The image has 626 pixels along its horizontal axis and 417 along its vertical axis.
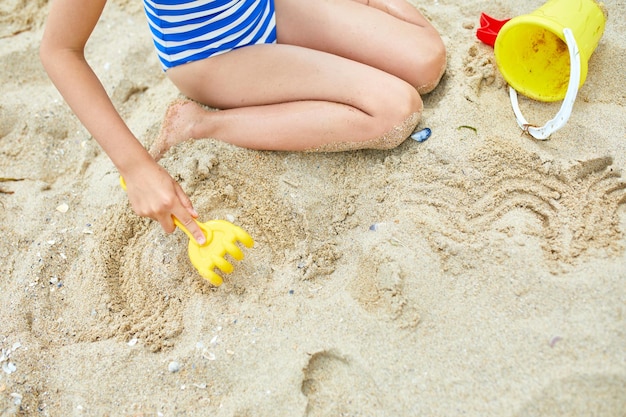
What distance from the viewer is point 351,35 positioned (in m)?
1.62

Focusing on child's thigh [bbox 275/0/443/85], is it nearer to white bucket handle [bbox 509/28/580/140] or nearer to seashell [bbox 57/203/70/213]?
white bucket handle [bbox 509/28/580/140]

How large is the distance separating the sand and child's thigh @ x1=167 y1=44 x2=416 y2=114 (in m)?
0.16

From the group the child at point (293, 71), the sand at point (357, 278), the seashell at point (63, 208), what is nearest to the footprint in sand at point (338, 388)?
the sand at point (357, 278)

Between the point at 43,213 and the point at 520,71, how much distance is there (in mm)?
Answer: 1404

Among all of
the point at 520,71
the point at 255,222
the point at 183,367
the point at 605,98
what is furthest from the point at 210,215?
the point at 605,98

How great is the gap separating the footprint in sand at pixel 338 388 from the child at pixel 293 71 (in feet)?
1.98

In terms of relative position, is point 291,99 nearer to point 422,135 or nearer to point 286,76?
point 286,76

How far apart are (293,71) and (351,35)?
0.76 feet

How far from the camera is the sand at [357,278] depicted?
1101mm

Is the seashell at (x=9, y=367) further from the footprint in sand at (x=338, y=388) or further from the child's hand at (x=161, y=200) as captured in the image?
the footprint in sand at (x=338, y=388)

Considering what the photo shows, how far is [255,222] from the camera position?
4.67 feet

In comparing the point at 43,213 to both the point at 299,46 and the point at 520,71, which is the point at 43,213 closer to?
the point at 299,46

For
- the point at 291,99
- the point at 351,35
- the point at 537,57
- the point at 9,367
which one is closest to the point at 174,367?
the point at 9,367

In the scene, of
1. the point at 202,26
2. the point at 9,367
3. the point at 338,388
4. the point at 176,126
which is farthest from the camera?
the point at 176,126
